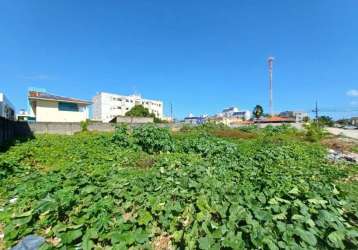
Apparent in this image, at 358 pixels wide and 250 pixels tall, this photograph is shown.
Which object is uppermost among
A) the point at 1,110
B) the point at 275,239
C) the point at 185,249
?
the point at 1,110

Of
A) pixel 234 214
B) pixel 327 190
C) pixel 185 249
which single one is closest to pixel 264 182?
pixel 327 190

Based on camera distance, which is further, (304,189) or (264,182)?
(264,182)

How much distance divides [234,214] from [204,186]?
1.00 m

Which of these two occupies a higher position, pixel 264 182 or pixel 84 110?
pixel 84 110

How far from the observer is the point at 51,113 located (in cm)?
2584

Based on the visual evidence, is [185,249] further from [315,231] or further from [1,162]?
[1,162]

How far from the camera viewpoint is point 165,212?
9.46 ft

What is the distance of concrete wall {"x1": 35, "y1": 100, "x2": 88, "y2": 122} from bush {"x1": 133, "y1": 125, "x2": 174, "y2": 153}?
19979mm

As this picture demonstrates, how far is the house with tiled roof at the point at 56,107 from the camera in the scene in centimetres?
2501

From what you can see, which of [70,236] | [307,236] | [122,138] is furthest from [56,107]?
[307,236]

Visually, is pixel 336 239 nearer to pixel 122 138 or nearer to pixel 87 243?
pixel 87 243

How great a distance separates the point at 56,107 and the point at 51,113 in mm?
888

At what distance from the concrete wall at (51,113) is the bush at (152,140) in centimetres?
1998

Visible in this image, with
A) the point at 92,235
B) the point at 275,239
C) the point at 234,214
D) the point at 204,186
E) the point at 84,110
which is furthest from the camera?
the point at 84,110
